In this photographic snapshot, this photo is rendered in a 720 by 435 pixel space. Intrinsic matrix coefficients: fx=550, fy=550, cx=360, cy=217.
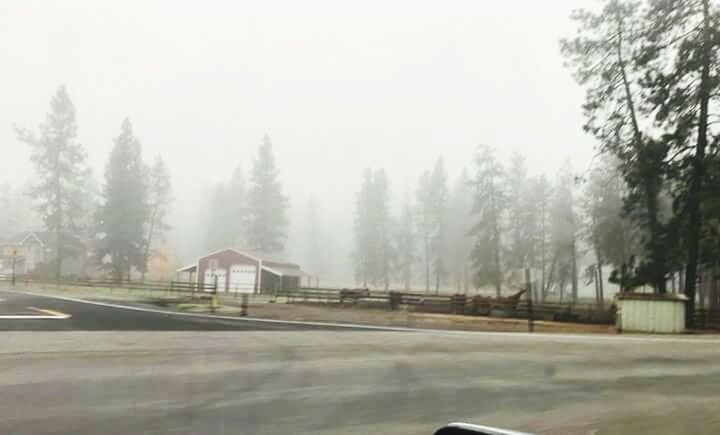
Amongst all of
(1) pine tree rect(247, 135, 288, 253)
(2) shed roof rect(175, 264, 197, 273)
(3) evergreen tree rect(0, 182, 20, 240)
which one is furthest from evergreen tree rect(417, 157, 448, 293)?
(3) evergreen tree rect(0, 182, 20, 240)

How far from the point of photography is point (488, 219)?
3089 centimetres

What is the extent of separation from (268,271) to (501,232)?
13.3m

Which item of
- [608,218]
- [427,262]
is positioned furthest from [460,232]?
[608,218]

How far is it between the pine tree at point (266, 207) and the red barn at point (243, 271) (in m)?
1.73

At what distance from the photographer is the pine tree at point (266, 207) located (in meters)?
28.1

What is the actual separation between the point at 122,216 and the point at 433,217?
16854 millimetres

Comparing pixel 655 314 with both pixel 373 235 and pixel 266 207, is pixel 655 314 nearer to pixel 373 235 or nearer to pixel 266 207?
pixel 373 235

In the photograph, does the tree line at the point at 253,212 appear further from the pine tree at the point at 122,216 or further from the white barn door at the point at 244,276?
the pine tree at the point at 122,216

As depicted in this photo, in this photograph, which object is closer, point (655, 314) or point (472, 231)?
point (655, 314)

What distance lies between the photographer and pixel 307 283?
89.9 feet

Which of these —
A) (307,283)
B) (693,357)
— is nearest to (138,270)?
(307,283)

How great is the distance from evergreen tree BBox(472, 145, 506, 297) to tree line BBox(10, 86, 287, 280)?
10544 mm

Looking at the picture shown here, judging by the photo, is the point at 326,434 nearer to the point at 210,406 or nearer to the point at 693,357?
the point at 210,406

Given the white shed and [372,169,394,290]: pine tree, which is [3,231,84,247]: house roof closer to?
[372,169,394,290]: pine tree
